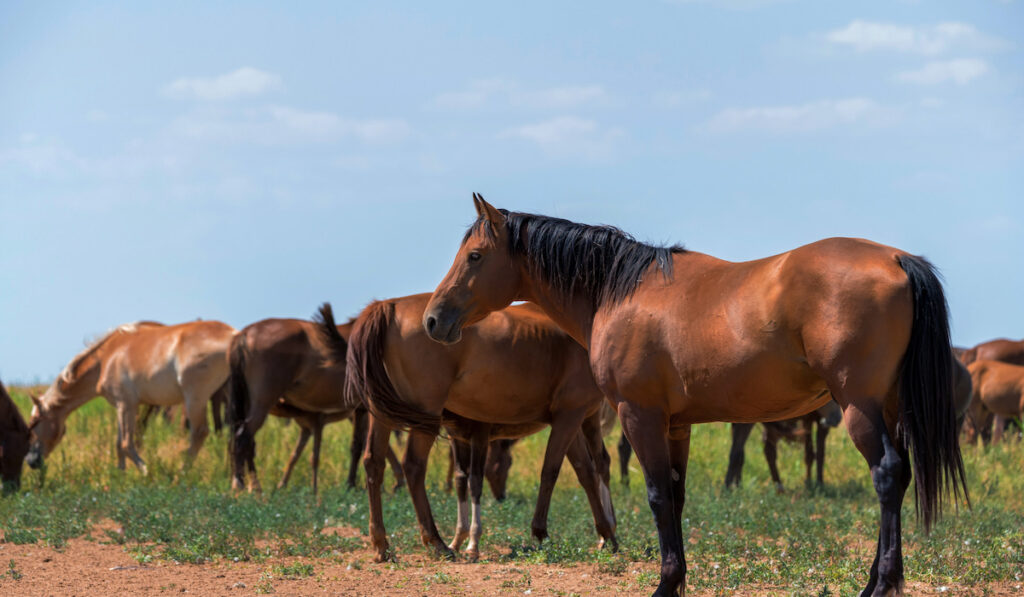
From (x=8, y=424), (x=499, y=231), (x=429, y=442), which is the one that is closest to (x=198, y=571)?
(x=429, y=442)

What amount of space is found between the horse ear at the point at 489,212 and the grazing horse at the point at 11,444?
8.71 metres

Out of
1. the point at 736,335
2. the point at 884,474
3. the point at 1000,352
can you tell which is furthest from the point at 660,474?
the point at 1000,352

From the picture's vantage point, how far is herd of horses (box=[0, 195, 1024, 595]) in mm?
4703

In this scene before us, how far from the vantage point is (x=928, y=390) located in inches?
184

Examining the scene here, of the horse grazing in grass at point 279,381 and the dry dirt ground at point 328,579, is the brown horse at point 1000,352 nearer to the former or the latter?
the horse grazing in grass at point 279,381

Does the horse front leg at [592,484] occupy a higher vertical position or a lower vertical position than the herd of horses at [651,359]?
lower

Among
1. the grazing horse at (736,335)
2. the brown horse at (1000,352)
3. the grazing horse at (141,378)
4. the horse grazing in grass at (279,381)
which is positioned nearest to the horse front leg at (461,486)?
the grazing horse at (736,335)

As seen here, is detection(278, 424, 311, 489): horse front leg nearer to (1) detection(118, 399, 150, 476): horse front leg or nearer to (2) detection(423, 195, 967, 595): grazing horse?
(1) detection(118, 399, 150, 476): horse front leg

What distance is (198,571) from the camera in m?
7.19

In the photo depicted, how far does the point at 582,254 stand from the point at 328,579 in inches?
113

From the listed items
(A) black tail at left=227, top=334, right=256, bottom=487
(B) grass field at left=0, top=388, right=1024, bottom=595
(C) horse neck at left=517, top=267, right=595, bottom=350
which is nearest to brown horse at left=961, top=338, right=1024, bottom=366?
(B) grass field at left=0, top=388, right=1024, bottom=595

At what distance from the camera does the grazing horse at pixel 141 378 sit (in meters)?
14.5

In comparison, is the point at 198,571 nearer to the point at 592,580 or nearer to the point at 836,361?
the point at 592,580

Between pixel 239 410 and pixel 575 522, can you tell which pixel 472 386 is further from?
pixel 239 410
